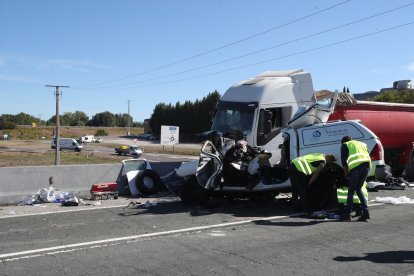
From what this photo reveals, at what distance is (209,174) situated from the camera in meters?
10.1

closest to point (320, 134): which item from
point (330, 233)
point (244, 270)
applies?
point (330, 233)

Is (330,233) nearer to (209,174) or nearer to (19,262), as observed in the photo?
(209,174)

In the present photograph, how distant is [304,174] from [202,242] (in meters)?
3.30

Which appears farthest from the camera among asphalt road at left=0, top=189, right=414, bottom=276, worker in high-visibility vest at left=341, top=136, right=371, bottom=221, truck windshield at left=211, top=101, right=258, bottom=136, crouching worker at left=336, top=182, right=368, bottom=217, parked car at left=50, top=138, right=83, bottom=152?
parked car at left=50, top=138, right=83, bottom=152

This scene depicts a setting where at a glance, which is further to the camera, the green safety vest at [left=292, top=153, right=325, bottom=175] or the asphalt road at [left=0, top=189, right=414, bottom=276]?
the green safety vest at [left=292, top=153, right=325, bottom=175]

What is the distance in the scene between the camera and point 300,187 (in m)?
9.32

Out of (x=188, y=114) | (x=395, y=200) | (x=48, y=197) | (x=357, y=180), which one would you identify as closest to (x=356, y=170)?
(x=357, y=180)

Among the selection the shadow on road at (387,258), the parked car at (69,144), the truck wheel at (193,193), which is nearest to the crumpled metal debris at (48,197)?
the truck wheel at (193,193)

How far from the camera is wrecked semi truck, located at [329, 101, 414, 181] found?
14180mm

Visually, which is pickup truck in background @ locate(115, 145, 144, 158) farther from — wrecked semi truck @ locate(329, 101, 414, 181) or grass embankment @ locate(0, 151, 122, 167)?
wrecked semi truck @ locate(329, 101, 414, 181)

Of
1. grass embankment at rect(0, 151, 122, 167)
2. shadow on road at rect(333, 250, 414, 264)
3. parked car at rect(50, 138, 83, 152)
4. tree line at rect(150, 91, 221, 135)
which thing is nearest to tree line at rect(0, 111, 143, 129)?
tree line at rect(150, 91, 221, 135)

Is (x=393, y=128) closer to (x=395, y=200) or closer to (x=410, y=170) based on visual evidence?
(x=410, y=170)

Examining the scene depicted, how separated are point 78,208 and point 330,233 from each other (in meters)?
5.48

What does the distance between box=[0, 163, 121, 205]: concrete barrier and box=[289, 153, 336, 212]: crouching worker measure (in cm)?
526
